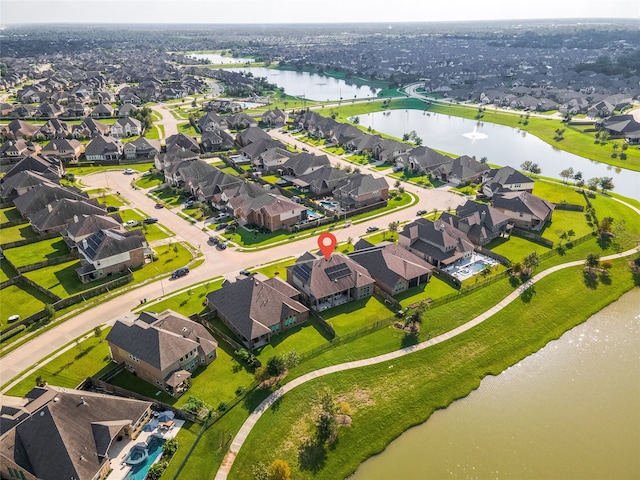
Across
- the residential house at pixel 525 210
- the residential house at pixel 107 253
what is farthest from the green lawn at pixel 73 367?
the residential house at pixel 525 210

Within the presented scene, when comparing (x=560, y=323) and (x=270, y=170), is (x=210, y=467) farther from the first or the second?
(x=270, y=170)

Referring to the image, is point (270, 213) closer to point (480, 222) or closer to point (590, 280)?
point (480, 222)

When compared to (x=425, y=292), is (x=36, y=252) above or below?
below

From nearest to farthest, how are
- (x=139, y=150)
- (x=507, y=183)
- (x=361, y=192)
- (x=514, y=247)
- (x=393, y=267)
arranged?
(x=393, y=267) < (x=514, y=247) < (x=361, y=192) < (x=507, y=183) < (x=139, y=150)

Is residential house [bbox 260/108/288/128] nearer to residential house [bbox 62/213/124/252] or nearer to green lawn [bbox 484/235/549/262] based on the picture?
residential house [bbox 62/213/124/252]

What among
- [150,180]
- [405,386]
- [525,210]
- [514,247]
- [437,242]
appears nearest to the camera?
[405,386]

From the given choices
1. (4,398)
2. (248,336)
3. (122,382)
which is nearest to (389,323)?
(248,336)

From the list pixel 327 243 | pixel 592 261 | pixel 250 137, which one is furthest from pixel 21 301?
pixel 250 137
